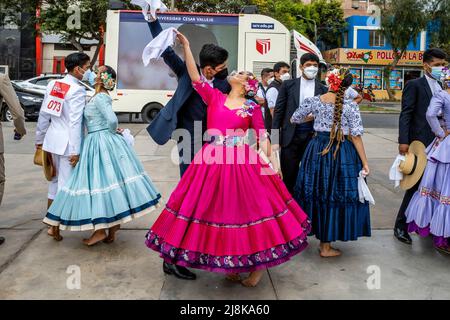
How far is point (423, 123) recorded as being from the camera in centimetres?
464

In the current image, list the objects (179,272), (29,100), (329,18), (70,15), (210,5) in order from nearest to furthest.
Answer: (179,272), (29,100), (70,15), (210,5), (329,18)

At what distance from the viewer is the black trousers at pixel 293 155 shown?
4.75 metres

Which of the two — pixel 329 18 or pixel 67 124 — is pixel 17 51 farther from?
pixel 67 124

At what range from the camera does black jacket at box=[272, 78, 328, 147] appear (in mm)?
4785

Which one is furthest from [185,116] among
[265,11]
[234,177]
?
[265,11]

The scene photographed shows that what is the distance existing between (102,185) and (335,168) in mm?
2035

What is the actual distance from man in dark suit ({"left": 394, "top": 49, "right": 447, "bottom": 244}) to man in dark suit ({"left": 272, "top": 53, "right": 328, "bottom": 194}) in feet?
2.67

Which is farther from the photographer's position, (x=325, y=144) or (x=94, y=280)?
(x=325, y=144)

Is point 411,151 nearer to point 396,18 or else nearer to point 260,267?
point 260,267

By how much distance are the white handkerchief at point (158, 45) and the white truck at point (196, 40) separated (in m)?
10.2

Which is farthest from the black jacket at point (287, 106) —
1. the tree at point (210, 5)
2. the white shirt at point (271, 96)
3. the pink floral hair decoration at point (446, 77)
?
the tree at point (210, 5)

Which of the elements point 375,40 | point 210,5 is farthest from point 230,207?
point 375,40

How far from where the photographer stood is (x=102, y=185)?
422cm

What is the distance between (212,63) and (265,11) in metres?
26.3
